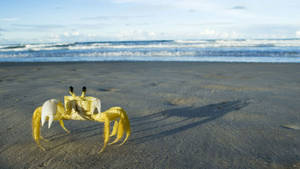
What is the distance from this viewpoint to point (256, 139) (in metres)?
2.43

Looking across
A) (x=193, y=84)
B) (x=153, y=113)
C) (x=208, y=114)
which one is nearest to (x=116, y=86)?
(x=193, y=84)

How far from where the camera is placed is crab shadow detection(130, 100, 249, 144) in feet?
8.58

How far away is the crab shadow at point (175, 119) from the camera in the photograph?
2615 mm

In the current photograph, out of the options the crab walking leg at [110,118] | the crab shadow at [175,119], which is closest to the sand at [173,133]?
the crab shadow at [175,119]

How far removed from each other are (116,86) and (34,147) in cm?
289

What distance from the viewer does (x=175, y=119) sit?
3.05m

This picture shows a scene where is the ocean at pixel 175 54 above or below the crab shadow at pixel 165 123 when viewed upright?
above

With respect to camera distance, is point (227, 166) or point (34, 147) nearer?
point (227, 166)

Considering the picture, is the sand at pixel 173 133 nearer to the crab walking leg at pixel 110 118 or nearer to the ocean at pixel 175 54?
the crab walking leg at pixel 110 118

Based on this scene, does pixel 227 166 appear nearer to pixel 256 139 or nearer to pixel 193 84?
pixel 256 139

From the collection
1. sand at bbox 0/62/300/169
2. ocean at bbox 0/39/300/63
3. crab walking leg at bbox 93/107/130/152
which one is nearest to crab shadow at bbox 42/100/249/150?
sand at bbox 0/62/300/169

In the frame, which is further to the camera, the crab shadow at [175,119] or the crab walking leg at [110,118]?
the crab shadow at [175,119]

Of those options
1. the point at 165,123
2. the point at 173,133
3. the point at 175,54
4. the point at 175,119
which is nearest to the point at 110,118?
the point at 173,133

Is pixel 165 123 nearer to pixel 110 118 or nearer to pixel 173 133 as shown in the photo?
pixel 173 133
